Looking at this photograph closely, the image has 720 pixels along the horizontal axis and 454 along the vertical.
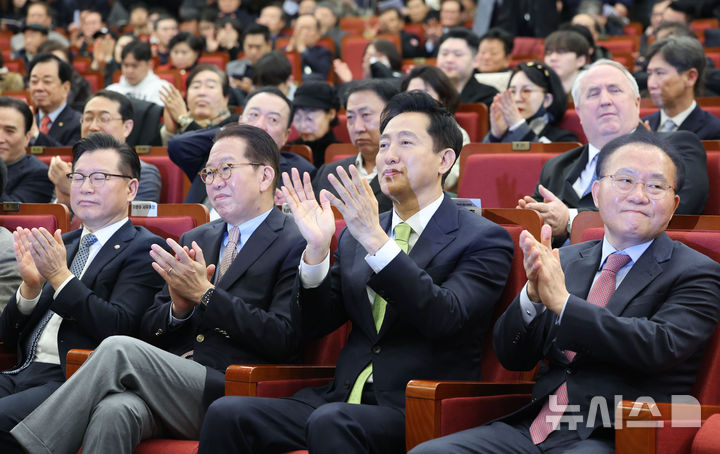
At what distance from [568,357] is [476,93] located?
81.4 inches

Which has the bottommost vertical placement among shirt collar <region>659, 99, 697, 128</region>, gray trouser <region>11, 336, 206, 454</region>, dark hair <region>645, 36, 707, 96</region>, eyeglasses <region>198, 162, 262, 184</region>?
gray trouser <region>11, 336, 206, 454</region>

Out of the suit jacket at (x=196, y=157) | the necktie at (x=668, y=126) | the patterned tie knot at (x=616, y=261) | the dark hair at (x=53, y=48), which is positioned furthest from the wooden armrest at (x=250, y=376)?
the dark hair at (x=53, y=48)

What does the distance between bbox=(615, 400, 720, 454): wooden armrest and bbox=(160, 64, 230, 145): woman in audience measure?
2.05 metres

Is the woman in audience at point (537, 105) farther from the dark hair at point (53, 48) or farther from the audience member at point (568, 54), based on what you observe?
the dark hair at point (53, 48)

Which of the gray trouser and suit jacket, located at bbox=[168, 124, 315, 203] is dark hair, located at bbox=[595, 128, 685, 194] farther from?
suit jacket, located at bbox=[168, 124, 315, 203]

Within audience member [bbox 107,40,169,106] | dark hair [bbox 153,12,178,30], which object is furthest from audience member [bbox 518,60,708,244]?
dark hair [bbox 153,12,178,30]

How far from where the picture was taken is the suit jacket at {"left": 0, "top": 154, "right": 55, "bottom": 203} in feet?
8.77

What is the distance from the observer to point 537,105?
2.84m

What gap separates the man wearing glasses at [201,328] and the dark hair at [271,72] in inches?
67.9

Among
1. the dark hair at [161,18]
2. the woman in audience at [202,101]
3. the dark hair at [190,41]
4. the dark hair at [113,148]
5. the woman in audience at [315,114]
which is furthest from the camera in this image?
the dark hair at [161,18]

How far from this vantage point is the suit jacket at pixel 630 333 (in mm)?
1388

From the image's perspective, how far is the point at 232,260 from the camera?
6.10 feet

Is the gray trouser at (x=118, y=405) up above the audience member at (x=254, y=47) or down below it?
below

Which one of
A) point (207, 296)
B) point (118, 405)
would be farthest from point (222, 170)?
point (118, 405)
